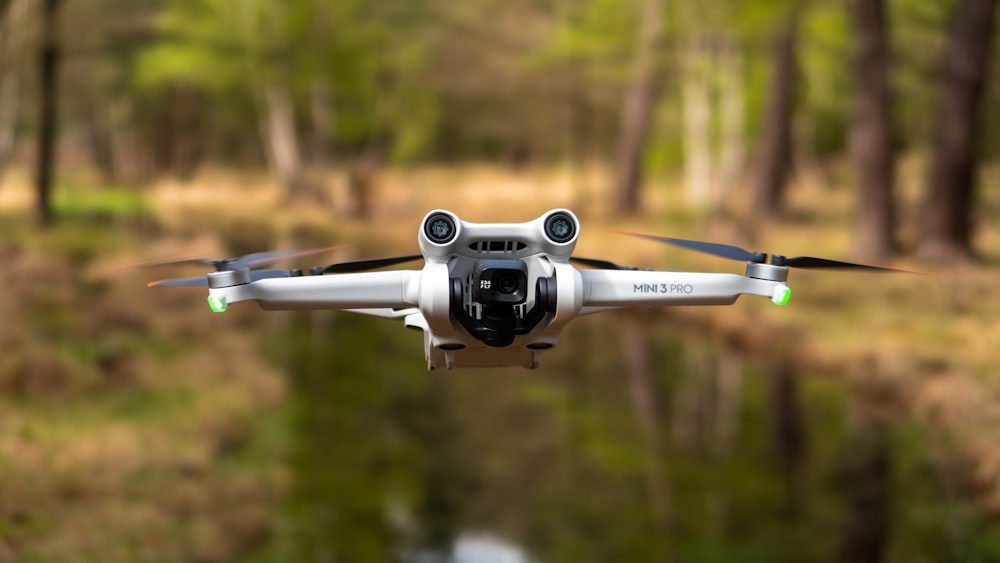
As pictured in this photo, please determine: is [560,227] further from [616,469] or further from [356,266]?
[616,469]

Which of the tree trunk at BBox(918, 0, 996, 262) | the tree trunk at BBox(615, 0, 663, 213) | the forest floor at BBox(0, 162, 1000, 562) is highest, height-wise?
the tree trunk at BBox(615, 0, 663, 213)

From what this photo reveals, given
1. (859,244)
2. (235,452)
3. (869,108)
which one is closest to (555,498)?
(235,452)

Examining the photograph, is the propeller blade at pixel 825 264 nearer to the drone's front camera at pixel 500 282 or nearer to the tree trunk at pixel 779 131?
the drone's front camera at pixel 500 282

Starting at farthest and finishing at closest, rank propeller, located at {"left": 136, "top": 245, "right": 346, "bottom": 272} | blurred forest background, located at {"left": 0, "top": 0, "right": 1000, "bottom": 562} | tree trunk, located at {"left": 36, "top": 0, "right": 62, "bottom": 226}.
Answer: tree trunk, located at {"left": 36, "top": 0, "right": 62, "bottom": 226} < blurred forest background, located at {"left": 0, "top": 0, "right": 1000, "bottom": 562} < propeller, located at {"left": 136, "top": 245, "right": 346, "bottom": 272}

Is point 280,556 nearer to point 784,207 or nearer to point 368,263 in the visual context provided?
point 368,263

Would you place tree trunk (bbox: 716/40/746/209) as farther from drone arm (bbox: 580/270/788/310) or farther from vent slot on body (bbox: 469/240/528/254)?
vent slot on body (bbox: 469/240/528/254)

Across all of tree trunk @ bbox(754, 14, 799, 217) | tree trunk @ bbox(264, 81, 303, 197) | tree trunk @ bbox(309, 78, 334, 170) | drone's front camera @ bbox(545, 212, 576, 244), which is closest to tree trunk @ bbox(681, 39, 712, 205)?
tree trunk @ bbox(754, 14, 799, 217)

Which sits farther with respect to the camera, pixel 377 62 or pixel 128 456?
pixel 377 62
